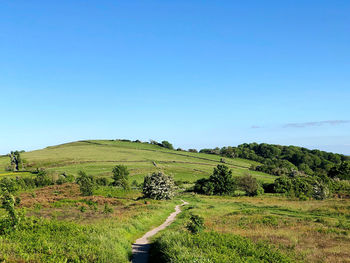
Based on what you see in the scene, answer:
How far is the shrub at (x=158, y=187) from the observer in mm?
52594

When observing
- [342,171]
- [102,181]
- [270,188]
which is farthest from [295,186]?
[102,181]

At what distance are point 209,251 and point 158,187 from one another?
3829 centimetres

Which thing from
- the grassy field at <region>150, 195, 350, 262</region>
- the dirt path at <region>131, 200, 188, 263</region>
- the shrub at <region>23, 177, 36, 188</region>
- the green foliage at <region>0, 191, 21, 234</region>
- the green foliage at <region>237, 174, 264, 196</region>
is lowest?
the shrub at <region>23, 177, 36, 188</region>

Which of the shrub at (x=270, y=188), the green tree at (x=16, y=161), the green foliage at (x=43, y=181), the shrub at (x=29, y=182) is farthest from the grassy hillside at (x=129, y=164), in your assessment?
the shrub at (x=29, y=182)

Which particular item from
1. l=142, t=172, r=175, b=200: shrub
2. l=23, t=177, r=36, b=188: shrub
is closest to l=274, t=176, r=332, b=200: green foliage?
l=142, t=172, r=175, b=200: shrub

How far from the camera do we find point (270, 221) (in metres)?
30.3

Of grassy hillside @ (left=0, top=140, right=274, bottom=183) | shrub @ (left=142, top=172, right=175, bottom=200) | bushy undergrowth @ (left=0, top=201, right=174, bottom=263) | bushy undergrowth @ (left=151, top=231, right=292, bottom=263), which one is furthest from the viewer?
grassy hillside @ (left=0, top=140, right=274, bottom=183)

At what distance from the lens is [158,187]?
173 ft

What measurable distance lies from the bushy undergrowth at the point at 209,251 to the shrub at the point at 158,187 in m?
34.5

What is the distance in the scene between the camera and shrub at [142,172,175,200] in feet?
173

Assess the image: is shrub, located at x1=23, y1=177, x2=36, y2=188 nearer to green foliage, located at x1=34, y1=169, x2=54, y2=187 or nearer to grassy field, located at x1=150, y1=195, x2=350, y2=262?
green foliage, located at x1=34, y1=169, x2=54, y2=187

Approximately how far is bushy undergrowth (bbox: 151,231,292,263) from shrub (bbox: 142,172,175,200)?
113 ft

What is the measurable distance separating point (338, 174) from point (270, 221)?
101477 millimetres

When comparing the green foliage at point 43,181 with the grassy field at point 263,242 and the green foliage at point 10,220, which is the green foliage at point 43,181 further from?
the green foliage at point 10,220
